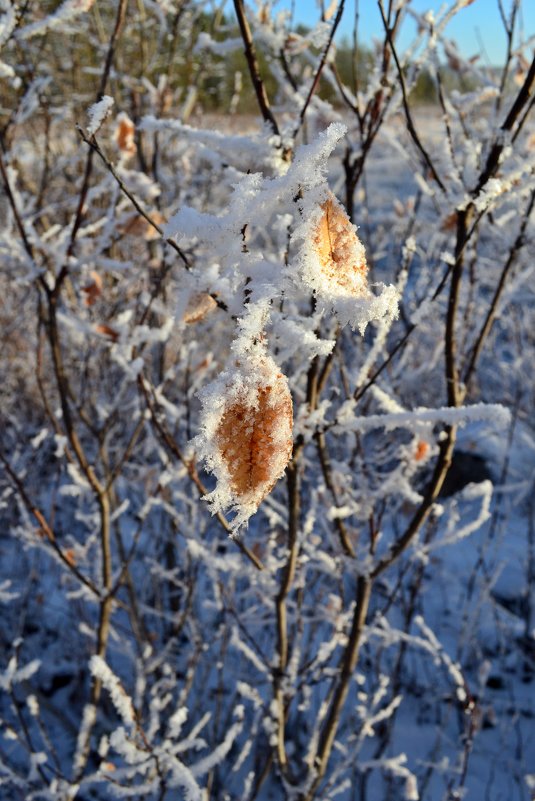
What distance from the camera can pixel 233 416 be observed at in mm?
498

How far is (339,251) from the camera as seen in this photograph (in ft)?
1.58

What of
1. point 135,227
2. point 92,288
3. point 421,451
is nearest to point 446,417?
point 421,451

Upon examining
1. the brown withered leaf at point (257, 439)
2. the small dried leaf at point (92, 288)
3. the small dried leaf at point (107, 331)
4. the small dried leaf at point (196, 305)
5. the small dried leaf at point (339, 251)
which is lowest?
the brown withered leaf at point (257, 439)

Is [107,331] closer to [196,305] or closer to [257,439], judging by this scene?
[196,305]

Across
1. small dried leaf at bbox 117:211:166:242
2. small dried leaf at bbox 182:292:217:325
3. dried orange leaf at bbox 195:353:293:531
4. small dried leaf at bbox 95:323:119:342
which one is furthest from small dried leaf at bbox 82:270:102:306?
dried orange leaf at bbox 195:353:293:531

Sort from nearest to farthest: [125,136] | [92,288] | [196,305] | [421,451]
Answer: [196,305] < [421,451] < [125,136] < [92,288]

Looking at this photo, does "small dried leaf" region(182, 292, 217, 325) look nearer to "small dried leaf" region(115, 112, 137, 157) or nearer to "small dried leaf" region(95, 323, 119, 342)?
"small dried leaf" region(95, 323, 119, 342)

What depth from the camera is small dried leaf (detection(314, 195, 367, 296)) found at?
1.54ft

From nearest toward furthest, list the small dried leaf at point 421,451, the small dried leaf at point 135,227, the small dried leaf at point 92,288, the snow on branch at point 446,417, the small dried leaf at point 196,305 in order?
the small dried leaf at point 196,305
the snow on branch at point 446,417
the small dried leaf at point 421,451
the small dried leaf at point 135,227
the small dried leaf at point 92,288

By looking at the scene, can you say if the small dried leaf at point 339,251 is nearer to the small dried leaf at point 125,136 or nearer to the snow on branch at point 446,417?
the snow on branch at point 446,417

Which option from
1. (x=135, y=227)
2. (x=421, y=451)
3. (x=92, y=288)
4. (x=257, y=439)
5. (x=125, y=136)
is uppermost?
(x=125, y=136)

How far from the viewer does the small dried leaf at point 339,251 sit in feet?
1.54

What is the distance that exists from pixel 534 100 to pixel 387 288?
71 centimetres

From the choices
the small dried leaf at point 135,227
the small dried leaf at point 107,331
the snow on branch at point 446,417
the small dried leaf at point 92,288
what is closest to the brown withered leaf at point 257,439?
the snow on branch at point 446,417
